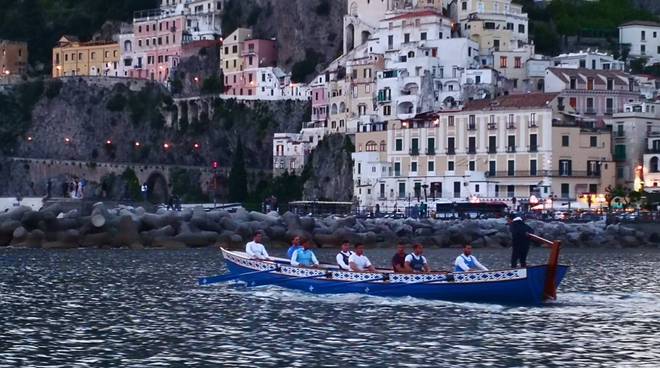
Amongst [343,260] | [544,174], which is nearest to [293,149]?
[544,174]

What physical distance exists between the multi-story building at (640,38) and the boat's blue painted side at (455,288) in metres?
90.6

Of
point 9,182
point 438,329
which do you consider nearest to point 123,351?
point 438,329

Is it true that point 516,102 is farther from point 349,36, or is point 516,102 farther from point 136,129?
point 136,129

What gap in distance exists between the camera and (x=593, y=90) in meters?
113

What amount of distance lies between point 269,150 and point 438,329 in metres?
97.8

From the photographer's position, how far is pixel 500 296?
43.6 meters

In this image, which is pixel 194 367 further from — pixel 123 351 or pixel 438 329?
pixel 438 329

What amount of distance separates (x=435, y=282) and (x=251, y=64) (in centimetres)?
A: 10145

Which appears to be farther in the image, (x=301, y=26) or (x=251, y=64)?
(x=301, y=26)

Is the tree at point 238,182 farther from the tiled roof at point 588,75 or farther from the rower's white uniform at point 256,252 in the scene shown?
the rower's white uniform at point 256,252

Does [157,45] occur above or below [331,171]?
above

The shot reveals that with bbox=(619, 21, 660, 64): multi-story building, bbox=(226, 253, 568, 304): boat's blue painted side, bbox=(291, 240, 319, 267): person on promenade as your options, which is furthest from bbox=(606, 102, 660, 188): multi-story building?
bbox=(226, 253, 568, 304): boat's blue painted side

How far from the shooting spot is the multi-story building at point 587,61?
122 m

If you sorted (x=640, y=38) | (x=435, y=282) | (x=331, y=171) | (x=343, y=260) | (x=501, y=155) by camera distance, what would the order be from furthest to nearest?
1. (x=640, y=38)
2. (x=331, y=171)
3. (x=501, y=155)
4. (x=343, y=260)
5. (x=435, y=282)
